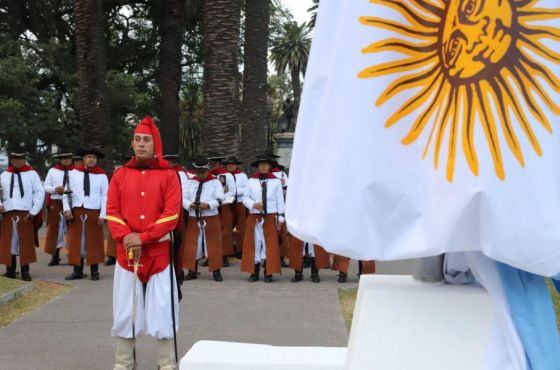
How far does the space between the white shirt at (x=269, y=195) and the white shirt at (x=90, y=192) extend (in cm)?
246

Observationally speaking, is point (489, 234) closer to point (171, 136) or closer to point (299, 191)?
point (299, 191)

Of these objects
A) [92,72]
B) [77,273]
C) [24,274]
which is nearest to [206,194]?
[77,273]

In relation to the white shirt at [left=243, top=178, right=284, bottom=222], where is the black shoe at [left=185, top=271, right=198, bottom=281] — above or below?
below

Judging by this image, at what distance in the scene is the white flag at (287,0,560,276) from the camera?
2379 mm

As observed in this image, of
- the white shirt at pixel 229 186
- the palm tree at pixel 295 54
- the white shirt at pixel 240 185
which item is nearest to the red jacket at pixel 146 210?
the white shirt at pixel 229 186

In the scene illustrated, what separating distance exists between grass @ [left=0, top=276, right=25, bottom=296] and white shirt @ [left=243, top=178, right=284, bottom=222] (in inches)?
147

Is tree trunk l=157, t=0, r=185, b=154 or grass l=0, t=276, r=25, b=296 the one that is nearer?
grass l=0, t=276, r=25, b=296

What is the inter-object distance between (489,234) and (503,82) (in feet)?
1.74

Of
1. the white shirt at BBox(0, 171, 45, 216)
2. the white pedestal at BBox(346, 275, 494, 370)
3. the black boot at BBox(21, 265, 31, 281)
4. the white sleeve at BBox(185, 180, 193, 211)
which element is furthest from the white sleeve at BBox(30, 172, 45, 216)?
the white pedestal at BBox(346, 275, 494, 370)

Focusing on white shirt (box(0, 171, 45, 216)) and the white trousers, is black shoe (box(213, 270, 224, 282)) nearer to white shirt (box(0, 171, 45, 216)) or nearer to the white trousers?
white shirt (box(0, 171, 45, 216))

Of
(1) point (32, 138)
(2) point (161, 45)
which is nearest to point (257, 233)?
(1) point (32, 138)

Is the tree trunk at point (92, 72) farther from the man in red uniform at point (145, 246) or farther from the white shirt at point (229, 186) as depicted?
the man in red uniform at point (145, 246)

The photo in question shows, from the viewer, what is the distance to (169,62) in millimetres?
24594

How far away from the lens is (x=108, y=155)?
17.0 m
